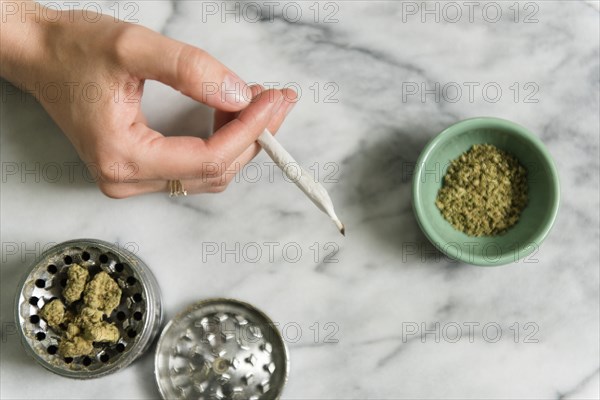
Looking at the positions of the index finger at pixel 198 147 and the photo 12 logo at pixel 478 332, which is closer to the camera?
the index finger at pixel 198 147

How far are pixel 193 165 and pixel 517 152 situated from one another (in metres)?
0.51

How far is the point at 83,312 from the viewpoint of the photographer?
107cm

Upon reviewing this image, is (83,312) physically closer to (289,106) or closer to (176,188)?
(176,188)

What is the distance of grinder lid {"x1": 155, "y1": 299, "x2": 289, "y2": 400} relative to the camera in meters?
1.13

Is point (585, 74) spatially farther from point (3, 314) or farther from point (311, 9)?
point (3, 314)

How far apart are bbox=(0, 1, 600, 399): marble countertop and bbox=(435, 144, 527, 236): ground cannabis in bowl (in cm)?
9

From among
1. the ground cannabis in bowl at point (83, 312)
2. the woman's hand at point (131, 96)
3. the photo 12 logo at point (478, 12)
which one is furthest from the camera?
the photo 12 logo at point (478, 12)

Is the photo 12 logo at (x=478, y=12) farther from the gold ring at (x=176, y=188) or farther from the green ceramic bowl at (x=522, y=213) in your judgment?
the gold ring at (x=176, y=188)

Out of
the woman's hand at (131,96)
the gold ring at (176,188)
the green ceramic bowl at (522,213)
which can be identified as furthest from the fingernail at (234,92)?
the green ceramic bowl at (522,213)

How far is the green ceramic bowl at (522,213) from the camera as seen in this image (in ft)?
3.45

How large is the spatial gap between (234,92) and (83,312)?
413 millimetres

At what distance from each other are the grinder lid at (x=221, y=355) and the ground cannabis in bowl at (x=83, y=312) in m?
0.10

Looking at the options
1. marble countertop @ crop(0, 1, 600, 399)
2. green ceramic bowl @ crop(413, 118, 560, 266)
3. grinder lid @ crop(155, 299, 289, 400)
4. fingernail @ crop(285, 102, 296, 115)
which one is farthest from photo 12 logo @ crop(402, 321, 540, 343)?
fingernail @ crop(285, 102, 296, 115)

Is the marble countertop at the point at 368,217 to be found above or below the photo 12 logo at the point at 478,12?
below
